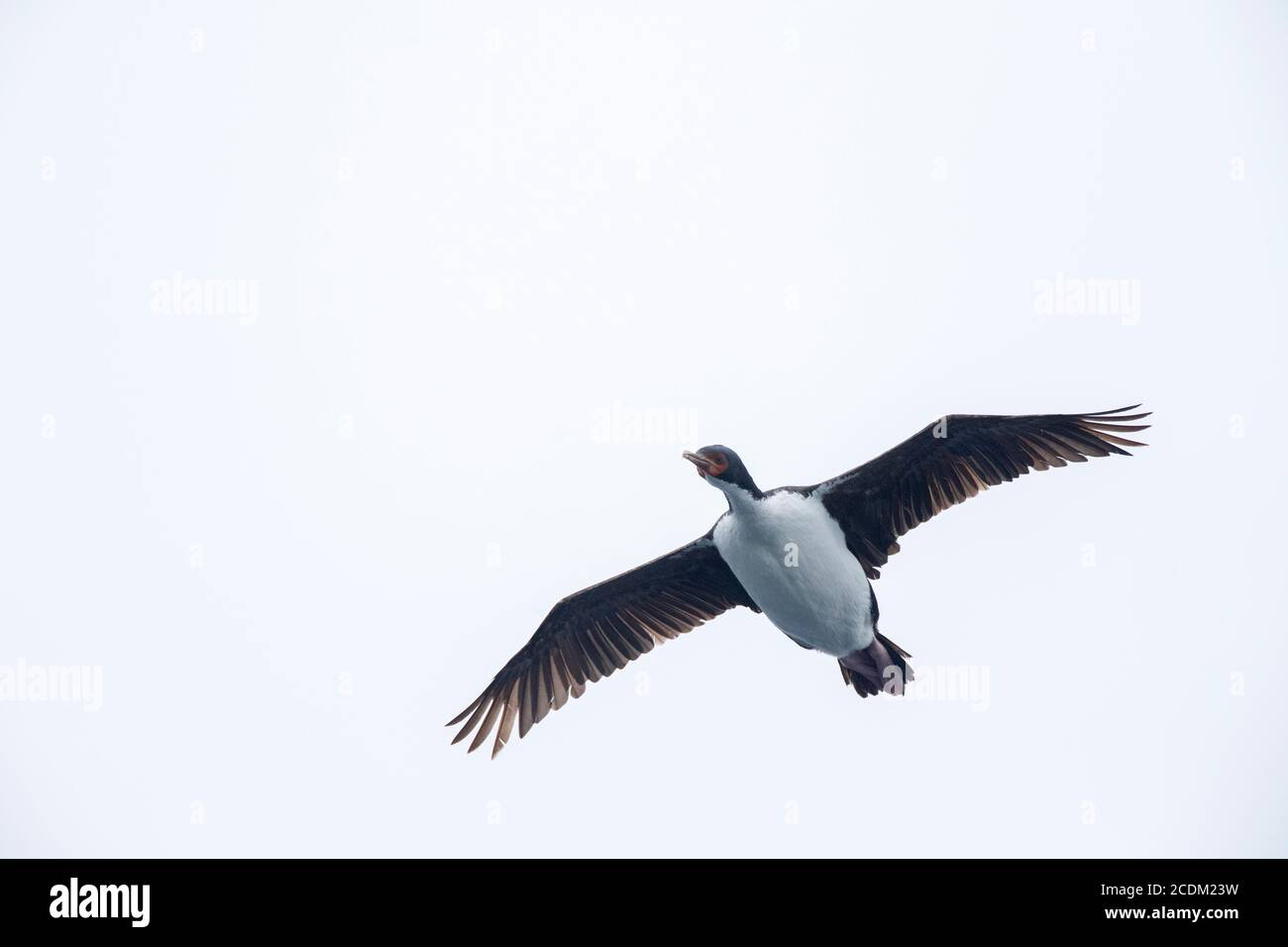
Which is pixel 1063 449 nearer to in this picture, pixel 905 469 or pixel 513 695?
pixel 905 469

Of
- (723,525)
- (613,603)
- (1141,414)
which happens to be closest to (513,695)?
(613,603)

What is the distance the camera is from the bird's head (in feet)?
57.6

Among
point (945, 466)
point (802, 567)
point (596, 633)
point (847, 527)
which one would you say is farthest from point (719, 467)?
point (596, 633)

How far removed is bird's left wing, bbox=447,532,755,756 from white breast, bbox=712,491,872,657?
1.46m

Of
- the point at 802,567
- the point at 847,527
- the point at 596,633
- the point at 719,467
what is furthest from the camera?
the point at 596,633

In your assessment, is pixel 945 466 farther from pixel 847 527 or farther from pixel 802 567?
pixel 802 567

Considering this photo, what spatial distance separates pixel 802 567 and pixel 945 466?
2277mm

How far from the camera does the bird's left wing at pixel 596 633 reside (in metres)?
19.6

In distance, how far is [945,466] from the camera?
18.2m

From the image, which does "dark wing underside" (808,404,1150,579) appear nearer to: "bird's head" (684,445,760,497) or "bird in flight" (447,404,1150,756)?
"bird in flight" (447,404,1150,756)

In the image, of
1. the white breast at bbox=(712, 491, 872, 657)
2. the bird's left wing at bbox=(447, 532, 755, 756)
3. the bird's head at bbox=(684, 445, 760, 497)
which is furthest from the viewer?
the bird's left wing at bbox=(447, 532, 755, 756)

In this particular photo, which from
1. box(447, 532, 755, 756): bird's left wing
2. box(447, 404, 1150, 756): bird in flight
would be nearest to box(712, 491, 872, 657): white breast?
box(447, 404, 1150, 756): bird in flight
